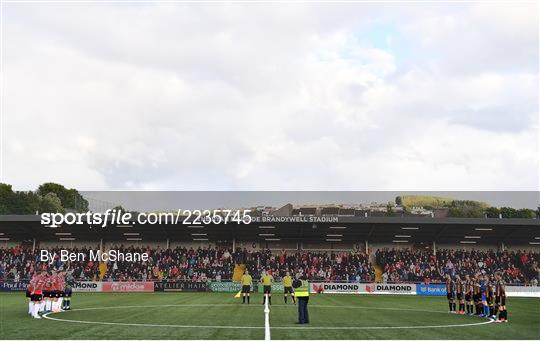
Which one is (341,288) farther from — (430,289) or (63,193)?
(63,193)

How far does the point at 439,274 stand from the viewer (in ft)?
218

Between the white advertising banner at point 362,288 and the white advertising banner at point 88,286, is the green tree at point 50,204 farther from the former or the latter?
the white advertising banner at point 362,288

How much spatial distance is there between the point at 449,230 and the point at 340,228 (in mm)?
12854

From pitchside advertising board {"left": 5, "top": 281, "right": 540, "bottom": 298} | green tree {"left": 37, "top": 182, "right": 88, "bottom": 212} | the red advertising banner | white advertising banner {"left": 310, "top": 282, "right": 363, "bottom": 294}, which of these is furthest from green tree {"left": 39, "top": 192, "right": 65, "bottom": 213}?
white advertising banner {"left": 310, "top": 282, "right": 363, "bottom": 294}

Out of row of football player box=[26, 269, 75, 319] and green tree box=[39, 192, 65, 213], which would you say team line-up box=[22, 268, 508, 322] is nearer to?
row of football player box=[26, 269, 75, 319]

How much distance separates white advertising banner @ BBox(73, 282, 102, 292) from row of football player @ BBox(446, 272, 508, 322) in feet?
132

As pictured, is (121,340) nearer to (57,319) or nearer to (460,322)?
(57,319)

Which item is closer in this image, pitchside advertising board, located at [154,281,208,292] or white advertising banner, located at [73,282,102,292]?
white advertising banner, located at [73,282,102,292]

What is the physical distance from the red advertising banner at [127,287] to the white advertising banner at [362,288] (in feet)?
55.1

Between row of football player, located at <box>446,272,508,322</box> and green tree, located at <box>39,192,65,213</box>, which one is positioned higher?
green tree, located at <box>39,192,65,213</box>

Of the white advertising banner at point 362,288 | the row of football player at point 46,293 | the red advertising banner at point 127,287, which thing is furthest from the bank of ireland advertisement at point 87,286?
the row of football player at point 46,293

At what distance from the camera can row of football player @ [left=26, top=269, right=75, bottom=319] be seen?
2772 cm

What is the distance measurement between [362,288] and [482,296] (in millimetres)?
32026

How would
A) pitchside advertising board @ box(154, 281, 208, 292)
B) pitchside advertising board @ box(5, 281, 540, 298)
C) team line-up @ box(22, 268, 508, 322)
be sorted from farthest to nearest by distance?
1. pitchside advertising board @ box(154, 281, 208, 292)
2. pitchside advertising board @ box(5, 281, 540, 298)
3. team line-up @ box(22, 268, 508, 322)
